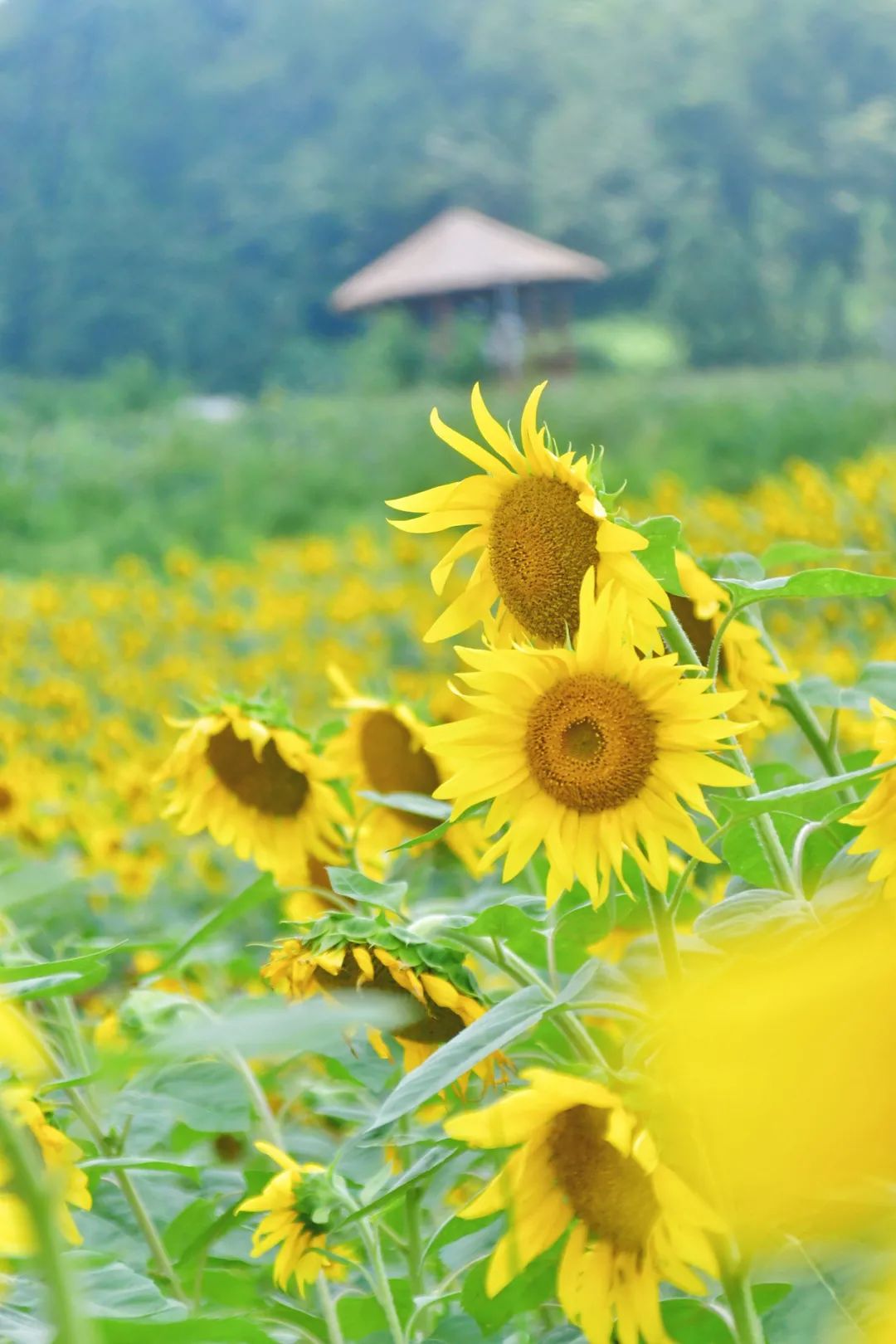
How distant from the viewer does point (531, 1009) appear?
35cm

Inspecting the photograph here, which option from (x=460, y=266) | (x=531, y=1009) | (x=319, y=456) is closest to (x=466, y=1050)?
(x=531, y=1009)

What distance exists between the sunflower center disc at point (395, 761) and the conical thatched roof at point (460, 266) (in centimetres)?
1030

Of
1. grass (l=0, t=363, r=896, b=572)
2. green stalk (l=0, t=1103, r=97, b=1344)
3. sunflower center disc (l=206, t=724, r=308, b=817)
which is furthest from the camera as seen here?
grass (l=0, t=363, r=896, b=572)

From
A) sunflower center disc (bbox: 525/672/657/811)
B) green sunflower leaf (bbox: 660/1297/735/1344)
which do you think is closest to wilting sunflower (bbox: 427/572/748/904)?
sunflower center disc (bbox: 525/672/657/811)

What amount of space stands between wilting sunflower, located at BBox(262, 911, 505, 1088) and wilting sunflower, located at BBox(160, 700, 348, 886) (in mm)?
180

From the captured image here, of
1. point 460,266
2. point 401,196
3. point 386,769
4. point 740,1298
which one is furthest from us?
point 401,196

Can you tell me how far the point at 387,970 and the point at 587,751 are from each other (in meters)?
0.10

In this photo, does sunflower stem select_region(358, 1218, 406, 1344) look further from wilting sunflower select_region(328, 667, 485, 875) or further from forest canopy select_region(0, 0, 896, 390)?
forest canopy select_region(0, 0, 896, 390)

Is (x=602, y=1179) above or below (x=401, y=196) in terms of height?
below

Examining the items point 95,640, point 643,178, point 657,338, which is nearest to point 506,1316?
point 95,640

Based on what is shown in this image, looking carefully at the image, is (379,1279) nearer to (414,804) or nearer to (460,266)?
(414,804)

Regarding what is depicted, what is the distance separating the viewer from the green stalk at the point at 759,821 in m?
0.37

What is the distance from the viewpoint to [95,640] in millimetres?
2301

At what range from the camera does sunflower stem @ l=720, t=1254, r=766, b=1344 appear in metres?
0.32
